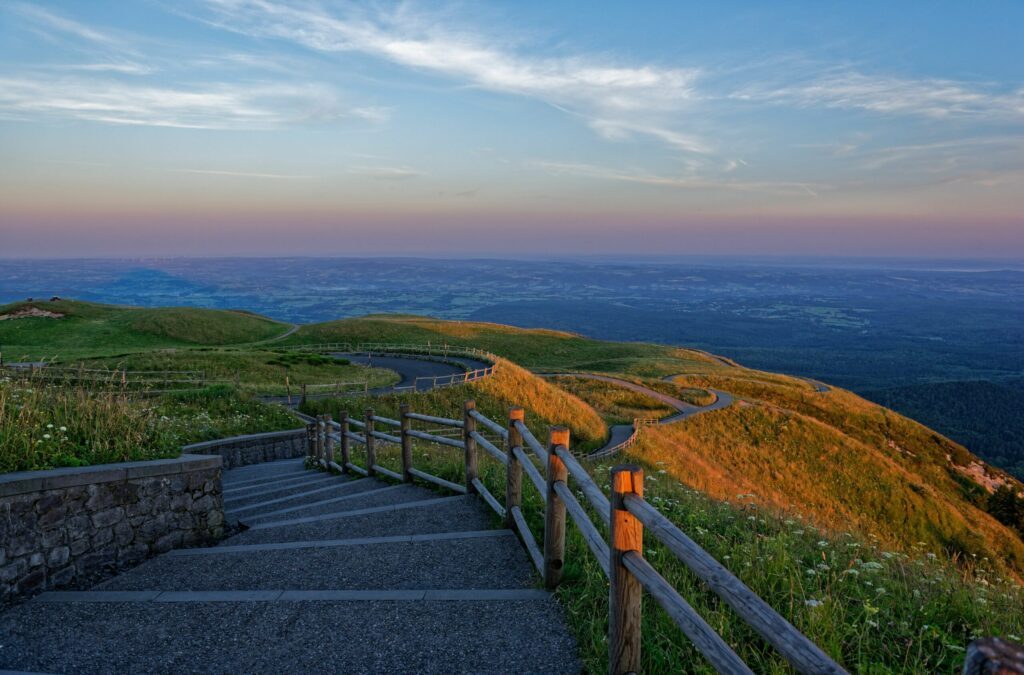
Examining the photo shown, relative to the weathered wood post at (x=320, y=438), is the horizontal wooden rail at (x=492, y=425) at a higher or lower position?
higher

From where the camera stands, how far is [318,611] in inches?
208

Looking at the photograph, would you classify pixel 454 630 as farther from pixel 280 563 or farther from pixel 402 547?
pixel 280 563

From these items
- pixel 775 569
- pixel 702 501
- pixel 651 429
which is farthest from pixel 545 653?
pixel 651 429

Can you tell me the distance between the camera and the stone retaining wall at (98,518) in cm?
595

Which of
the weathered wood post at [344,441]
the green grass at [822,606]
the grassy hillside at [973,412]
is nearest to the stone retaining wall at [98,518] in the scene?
the green grass at [822,606]

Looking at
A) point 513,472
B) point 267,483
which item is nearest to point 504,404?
point 267,483

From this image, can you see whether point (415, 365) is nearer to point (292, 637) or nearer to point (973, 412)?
point (292, 637)

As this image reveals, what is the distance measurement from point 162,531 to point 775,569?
693 cm

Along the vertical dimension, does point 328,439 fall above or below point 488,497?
below

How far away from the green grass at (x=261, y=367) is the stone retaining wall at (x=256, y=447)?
36.0ft

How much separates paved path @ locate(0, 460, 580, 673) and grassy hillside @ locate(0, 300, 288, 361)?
165 ft

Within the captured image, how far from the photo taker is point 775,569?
219 inches

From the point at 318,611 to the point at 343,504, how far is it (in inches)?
165

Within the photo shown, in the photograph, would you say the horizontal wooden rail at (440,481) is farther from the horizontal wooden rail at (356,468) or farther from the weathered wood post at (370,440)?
the horizontal wooden rail at (356,468)
